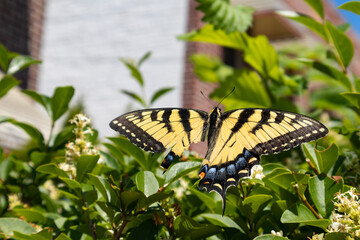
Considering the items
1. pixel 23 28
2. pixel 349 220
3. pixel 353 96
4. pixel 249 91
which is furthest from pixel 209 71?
pixel 23 28

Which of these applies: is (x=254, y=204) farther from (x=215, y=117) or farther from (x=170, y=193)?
(x=215, y=117)

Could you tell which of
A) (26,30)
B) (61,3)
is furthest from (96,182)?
(61,3)

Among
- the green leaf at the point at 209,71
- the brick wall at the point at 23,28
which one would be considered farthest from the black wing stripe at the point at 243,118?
the brick wall at the point at 23,28

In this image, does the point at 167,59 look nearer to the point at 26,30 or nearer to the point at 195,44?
the point at 195,44

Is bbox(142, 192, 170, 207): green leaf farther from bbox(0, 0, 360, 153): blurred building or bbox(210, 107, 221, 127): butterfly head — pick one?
bbox(0, 0, 360, 153): blurred building

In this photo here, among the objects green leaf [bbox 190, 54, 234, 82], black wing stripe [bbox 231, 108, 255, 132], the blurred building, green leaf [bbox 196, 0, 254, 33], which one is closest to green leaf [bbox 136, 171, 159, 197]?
black wing stripe [bbox 231, 108, 255, 132]
